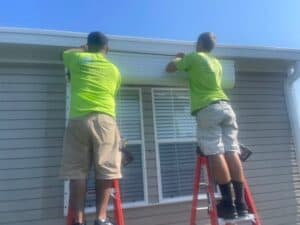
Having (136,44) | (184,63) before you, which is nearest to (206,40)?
(184,63)

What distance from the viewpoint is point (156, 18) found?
1003 cm

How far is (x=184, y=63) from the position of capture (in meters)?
3.50

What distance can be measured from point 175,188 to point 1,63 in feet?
7.20

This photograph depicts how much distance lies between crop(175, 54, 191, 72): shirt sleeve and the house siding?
83cm

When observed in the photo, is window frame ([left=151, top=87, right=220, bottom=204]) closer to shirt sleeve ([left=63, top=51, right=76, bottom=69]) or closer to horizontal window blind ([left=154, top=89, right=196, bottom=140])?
horizontal window blind ([left=154, top=89, right=196, bottom=140])

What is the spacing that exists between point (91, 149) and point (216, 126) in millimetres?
1029

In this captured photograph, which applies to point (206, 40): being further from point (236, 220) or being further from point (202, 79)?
point (236, 220)

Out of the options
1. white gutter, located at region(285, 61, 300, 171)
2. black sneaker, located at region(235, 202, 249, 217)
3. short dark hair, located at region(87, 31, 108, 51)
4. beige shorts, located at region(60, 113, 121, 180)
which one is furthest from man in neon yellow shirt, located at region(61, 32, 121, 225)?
white gutter, located at region(285, 61, 300, 171)

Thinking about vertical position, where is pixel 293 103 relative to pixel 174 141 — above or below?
above

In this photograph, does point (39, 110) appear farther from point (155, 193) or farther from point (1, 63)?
point (155, 193)

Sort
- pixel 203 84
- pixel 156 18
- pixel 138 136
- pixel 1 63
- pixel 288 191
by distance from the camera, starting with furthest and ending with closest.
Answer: pixel 156 18 < pixel 288 191 < pixel 138 136 < pixel 1 63 < pixel 203 84

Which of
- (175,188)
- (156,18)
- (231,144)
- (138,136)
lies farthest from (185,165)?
(156,18)

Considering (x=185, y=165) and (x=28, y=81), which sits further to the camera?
(x=185, y=165)

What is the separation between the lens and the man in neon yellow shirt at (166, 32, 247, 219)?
305 cm
